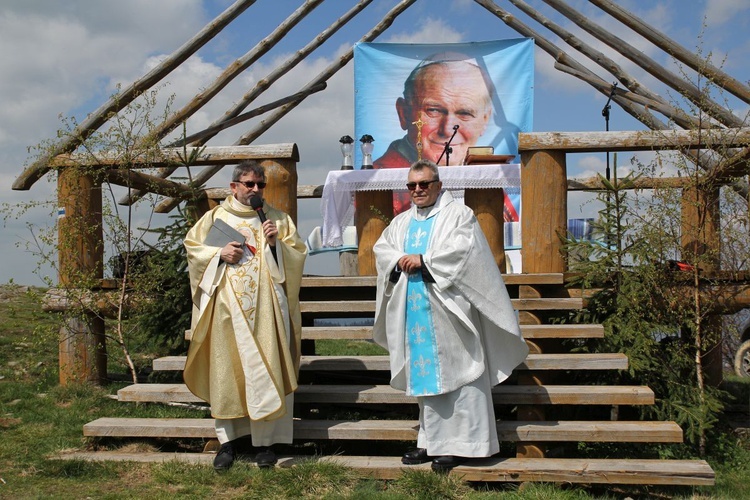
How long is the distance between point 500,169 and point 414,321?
2839 mm

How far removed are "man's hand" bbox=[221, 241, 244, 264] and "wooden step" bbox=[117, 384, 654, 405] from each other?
120 cm

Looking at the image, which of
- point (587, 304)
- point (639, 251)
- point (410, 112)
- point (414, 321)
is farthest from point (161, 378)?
point (410, 112)

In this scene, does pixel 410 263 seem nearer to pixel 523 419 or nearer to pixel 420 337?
pixel 420 337

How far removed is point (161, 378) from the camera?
307 inches

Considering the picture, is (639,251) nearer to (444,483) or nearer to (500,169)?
(500,169)

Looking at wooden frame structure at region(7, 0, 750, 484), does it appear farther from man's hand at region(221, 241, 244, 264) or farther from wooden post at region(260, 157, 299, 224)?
man's hand at region(221, 241, 244, 264)

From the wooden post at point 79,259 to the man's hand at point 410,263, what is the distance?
12.1 ft

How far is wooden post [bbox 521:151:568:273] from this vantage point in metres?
6.91

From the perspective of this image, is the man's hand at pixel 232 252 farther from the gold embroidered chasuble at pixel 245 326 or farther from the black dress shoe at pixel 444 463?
the black dress shoe at pixel 444 463

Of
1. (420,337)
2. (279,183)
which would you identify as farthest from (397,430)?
(279,183)

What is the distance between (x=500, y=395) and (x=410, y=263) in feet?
4.21

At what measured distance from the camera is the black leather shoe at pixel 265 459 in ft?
17.1

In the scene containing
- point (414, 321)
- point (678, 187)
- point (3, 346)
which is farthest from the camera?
point (3, 346)

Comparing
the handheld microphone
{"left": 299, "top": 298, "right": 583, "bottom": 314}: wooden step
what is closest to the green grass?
{"left": 299, "top": 298, "right": 583, "bottom": 314}: wooden step
